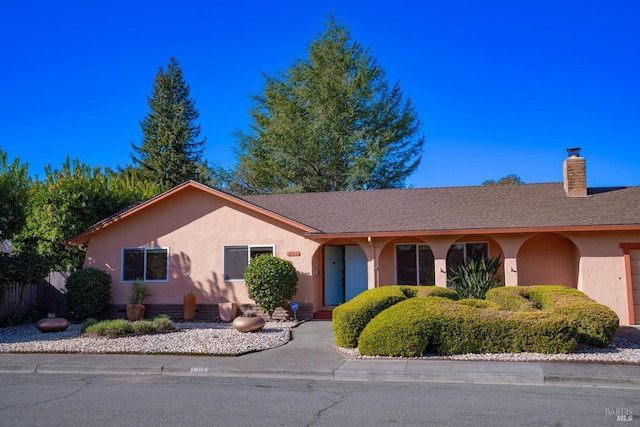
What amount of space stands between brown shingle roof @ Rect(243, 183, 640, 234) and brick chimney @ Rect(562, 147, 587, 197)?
307mm

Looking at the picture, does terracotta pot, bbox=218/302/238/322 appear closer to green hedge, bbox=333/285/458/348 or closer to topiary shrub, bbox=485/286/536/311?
green hedge, bbox=333/285/458/348

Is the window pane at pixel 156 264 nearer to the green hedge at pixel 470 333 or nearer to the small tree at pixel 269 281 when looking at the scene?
the small tree at pixel 269 281

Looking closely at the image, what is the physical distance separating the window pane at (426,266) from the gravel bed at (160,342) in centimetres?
461

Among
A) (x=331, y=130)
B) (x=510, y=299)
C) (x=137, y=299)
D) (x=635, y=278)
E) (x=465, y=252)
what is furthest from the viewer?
(x=331, y=130)

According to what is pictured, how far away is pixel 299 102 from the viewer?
111 feet

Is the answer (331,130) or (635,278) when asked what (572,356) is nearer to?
(635,278)

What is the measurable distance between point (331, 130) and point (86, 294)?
18.6 m

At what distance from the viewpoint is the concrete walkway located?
8805 millimetres

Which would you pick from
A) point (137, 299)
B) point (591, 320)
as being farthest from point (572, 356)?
point (137, 299)

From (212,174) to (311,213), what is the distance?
19.5 metres

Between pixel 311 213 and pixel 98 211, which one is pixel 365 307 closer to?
pixel 311 213

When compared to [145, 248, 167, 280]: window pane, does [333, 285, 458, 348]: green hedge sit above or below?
below

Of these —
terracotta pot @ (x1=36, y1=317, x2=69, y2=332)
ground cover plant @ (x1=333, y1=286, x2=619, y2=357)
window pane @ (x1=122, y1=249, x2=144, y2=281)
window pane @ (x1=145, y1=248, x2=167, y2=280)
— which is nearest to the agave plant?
ground cover plant @ (x1=333, y1=286, x2=619, y2=357)

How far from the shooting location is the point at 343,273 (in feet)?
60.7
